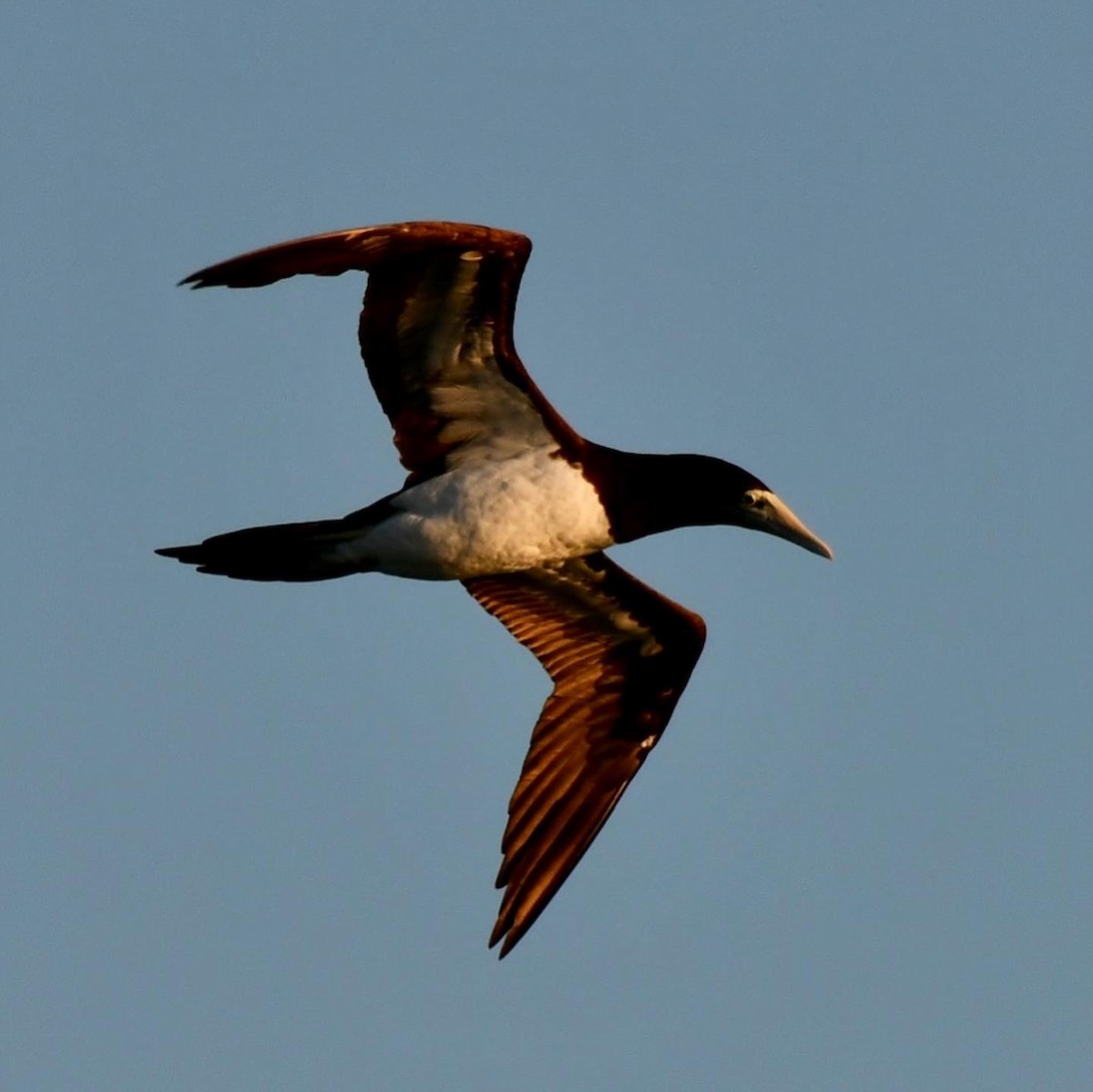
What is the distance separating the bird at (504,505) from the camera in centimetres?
1290

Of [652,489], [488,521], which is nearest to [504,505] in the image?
[488,521]

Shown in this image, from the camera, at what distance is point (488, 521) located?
13375 millimetres

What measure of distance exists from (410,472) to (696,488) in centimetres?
162

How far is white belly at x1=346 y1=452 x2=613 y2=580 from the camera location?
1338 centimetres

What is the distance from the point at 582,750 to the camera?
14.7 metres

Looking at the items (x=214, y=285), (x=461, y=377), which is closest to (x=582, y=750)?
(x=461, y=377)

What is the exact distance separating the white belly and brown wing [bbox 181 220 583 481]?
0.57ft

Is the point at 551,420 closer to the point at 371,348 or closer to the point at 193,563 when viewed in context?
the point at 371,348

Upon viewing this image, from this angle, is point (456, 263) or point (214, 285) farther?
point (456, 263)

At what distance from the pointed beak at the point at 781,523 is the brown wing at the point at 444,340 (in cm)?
118

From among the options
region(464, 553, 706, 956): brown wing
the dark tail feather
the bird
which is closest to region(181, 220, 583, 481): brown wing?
the bird

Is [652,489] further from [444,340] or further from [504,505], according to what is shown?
[444,340]

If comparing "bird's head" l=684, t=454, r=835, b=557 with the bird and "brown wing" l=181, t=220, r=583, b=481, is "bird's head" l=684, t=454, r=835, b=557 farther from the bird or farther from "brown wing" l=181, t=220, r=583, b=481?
"brown wing" l=181, t=220, r=583, b=481

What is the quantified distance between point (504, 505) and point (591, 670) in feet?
6.59
